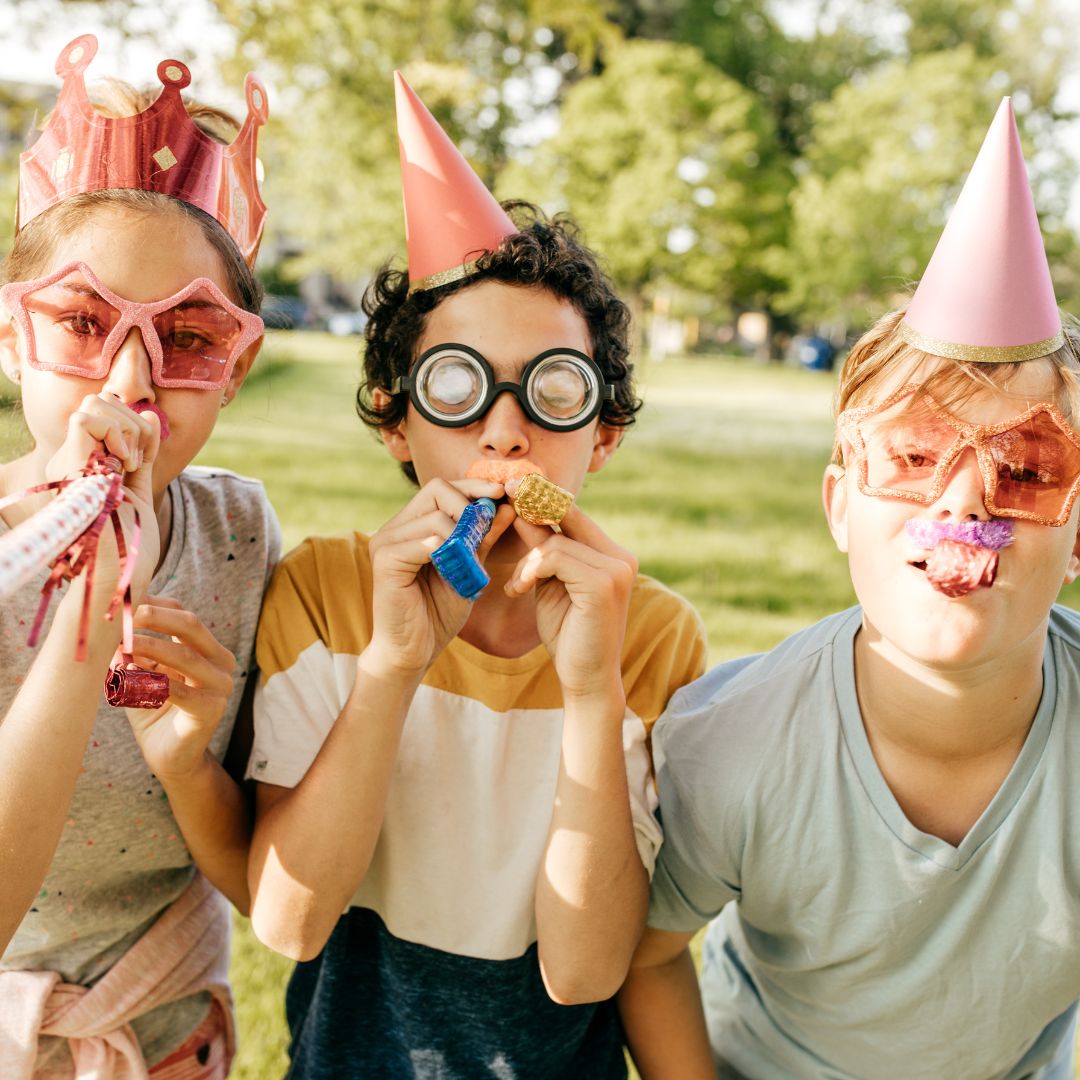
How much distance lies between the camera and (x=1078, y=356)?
1825 millimetres

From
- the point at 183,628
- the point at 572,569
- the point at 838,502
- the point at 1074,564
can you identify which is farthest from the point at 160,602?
the point at 1074,564

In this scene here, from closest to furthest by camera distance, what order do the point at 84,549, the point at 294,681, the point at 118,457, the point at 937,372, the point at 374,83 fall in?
the point at 84,549, the point at 118,457, the point at 937,372, the point at 294,681, the point at 374,83

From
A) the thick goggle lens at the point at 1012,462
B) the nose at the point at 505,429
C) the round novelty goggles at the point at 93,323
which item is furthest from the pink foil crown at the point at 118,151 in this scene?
the thick goggle lens at the point at 1012,462

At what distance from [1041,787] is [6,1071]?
1823 mm

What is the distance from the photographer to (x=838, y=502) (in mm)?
1899

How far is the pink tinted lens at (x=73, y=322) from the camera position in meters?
1.70

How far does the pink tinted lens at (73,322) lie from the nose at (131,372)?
0.03 meters

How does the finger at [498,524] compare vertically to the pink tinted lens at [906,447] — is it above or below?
below

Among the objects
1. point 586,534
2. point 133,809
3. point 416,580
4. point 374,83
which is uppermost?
point 374,83

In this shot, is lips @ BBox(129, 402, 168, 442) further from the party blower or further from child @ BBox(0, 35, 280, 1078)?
the party blower

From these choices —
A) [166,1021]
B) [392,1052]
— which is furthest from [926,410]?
[166,1021]

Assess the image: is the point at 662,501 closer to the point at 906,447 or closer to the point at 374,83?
the point at 906,447

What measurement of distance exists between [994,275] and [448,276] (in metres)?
0.96

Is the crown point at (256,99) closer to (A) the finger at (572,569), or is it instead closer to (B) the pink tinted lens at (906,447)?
(A) the finger at (572,569)
